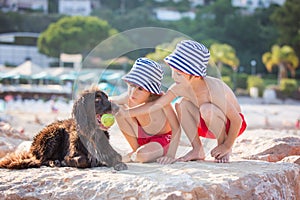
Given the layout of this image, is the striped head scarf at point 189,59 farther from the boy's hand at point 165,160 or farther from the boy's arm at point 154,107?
the boy's hand at point 165,160

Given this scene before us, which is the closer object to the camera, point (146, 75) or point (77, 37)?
point (146, 75)

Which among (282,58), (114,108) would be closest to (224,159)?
(114,108)

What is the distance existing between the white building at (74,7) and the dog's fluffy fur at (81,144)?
229 ft

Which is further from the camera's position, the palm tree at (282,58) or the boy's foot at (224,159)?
the palm tree at (282,58)

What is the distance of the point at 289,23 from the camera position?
52.4 m

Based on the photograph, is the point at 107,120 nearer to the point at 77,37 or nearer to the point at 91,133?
the point at 91,133

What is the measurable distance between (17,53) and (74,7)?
1462cm

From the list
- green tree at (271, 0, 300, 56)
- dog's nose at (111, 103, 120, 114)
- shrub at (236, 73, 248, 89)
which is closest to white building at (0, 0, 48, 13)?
green tree at (271, 0, 300, 56)

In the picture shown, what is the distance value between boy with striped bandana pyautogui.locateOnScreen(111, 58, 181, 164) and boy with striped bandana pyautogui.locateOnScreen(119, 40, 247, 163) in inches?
2.8

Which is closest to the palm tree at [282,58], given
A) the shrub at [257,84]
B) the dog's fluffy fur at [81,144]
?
the shrub at [257,84]

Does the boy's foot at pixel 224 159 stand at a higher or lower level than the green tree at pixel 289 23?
higher

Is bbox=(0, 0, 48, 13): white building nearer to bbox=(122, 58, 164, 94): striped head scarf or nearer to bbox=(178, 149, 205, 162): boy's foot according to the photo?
bbox=(122, 58, 164, 94): striped head scarf

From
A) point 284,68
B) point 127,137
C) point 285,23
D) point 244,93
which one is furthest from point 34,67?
point 127,137

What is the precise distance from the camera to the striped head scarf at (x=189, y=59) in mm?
3938
